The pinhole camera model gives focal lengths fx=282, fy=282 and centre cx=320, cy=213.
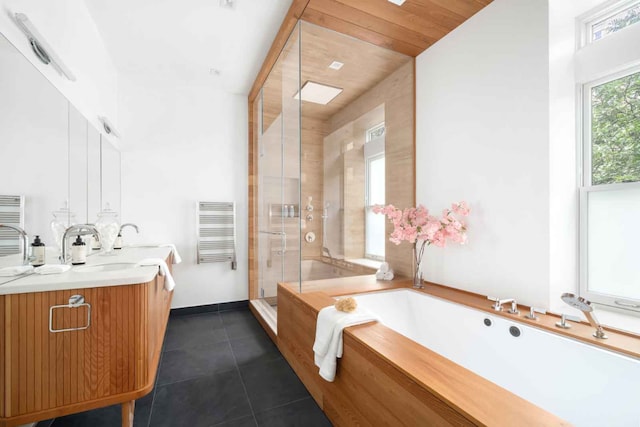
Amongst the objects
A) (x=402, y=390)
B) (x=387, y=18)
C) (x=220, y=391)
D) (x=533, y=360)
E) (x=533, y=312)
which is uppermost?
(x=387, y=18)

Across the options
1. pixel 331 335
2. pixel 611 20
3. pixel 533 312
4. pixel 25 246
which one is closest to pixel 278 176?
pixel 331 335

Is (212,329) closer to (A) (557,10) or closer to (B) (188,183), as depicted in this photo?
(B) (188,183)

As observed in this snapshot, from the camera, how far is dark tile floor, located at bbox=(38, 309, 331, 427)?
158 cm

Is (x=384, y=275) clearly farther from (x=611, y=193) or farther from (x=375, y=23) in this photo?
(x=375, y=23)

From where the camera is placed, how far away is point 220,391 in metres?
1.84

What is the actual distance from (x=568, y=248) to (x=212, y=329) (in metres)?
2.99

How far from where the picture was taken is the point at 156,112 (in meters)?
3.19

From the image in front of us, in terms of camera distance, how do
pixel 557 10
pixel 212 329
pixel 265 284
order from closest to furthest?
pixel 557 10
pixel 212 329
pixel 265 284

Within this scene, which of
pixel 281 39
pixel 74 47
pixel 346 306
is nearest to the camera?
pixel 346 306

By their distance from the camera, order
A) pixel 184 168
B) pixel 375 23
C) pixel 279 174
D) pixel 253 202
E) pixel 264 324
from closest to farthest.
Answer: pixel 375 23 < pixel 279 174 < pixel 264 324 < pixel 184 168 < pixel 253 202

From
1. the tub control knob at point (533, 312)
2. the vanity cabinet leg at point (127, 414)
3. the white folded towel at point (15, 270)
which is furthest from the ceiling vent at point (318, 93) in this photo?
the vanity cabinet leg at point (127, 414)

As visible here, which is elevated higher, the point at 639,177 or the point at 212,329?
the point at 639,177

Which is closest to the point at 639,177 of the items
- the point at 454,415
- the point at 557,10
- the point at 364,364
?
the point at 557,10

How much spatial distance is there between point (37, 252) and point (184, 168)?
6.81 ft
